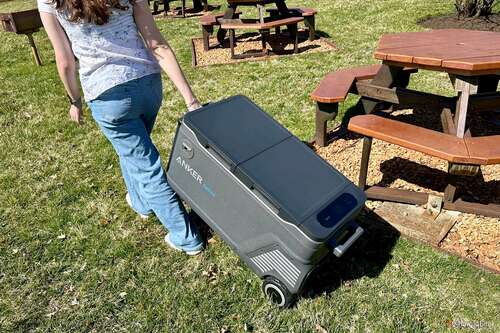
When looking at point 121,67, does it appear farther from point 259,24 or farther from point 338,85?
point 259,24

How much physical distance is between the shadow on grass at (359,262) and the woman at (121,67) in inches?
42.7

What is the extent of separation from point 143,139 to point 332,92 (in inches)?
76.7

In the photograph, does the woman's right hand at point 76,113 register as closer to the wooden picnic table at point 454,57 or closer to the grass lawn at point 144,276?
the grass lawn at point 144,276

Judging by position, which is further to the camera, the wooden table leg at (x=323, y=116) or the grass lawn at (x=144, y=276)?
the wooden table leg at (x=323, y=116)

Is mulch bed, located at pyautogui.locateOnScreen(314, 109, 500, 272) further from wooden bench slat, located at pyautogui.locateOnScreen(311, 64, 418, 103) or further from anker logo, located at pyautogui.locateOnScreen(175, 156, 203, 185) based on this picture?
anker logo, located at pyautogui.locateOnScreen(175, 156, 203, 185)

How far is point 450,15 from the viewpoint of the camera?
9227 mm

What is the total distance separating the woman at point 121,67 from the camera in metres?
2.15

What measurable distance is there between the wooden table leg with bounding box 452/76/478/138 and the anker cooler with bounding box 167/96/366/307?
118 cm

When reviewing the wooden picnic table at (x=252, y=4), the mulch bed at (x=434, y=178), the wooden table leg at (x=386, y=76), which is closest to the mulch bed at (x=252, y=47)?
the wooden picnic table at (x=252, y=4)

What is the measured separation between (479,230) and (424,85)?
9.55 ft

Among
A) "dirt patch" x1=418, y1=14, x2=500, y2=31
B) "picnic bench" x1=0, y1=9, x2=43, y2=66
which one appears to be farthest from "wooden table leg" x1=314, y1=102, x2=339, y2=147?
"picnic bench" x1=0, y1=9, x2=43, y2=66

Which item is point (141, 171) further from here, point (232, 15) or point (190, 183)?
point (232, 15)

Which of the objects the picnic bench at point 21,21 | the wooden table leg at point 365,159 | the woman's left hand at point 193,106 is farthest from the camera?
the picnic bench at point 21,21

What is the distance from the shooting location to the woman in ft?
7.06
